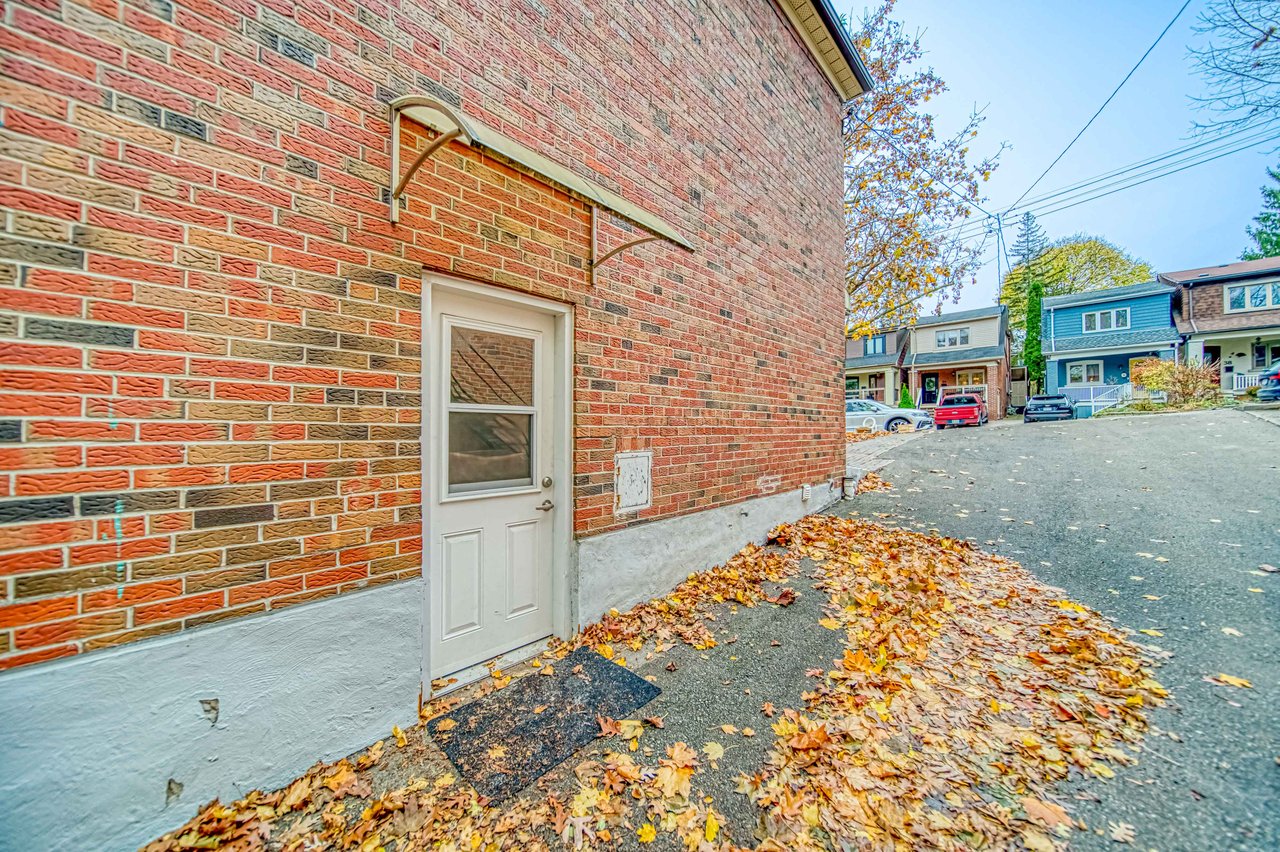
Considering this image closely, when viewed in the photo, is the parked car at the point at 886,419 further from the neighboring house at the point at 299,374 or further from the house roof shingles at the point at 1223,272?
the neighboring house at the point at 299,374

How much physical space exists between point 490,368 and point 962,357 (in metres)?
27.7

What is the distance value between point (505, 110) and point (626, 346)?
1.77 metres

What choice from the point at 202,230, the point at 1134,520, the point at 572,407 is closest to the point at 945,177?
the point at 1134,520

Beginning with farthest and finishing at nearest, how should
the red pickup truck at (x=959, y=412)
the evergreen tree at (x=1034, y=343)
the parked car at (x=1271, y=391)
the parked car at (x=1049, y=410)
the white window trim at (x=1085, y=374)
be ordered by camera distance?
1. the evergreen tree at (x=1034, y=343)
2. the white window trim at (x=1085, y=374)
3. the red pickup truck at (x=959, y=412)
4. the parked car at (x=1049, y=410)
5. the parked car at (x=1271, y=391)

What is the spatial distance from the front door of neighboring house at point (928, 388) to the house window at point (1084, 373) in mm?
5608

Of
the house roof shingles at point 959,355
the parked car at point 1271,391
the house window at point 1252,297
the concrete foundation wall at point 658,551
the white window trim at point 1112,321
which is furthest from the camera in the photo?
the house roof shingles at point 959,355

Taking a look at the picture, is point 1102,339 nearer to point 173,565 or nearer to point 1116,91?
point 1116,91

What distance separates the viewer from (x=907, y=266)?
1088 centimetres

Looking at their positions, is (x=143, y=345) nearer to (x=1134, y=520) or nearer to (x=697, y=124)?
(x=697, y=124)

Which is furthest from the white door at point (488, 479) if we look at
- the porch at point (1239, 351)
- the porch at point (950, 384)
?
the porch at point (1239, 351)

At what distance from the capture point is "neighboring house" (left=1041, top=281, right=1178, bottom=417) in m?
19.7

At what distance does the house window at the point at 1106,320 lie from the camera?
21.2 m

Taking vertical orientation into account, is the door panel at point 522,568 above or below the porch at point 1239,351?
below

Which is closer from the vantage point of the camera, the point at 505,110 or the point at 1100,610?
the point at 505,110
